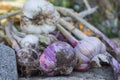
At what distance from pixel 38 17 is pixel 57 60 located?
267mm

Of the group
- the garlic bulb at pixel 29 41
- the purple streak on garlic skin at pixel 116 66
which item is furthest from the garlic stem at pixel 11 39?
the purple streak on garlic skin at pixel 116 66

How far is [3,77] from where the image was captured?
130cm

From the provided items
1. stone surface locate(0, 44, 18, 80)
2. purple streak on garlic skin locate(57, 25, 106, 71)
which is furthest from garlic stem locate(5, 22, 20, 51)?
purple streak on garlic skin locate(57, 25, 106, 71)

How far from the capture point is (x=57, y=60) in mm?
1375

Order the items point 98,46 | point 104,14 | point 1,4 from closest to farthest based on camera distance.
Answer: point 98,46 → point 1,4 → point 104,14

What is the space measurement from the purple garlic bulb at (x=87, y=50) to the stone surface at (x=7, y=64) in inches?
10.4

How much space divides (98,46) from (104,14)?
1.77 metres

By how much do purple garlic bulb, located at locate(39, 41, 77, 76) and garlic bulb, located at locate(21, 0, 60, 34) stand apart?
0.19 meters

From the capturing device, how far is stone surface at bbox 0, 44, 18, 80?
1.32 m

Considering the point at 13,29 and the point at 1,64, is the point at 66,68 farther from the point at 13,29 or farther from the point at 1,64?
the point at 13,29

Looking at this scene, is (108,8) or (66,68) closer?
(66,68)

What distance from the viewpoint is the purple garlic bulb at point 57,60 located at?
138 cm

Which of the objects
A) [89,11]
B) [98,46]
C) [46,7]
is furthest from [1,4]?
[98,46]

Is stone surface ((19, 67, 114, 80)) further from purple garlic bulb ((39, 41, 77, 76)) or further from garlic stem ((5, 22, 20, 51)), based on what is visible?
garlic stem ((5, 22, 20, 51))
